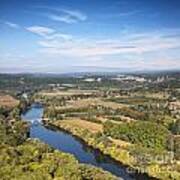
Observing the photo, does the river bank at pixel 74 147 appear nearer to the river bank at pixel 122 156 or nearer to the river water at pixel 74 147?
the river water at pixel 74 147

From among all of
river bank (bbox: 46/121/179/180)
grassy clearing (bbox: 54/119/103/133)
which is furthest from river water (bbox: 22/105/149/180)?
Answer: grassy clearing (bbox: 54/119/103/133)

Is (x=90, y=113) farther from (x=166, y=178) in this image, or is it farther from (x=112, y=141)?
(x=166, y=178)

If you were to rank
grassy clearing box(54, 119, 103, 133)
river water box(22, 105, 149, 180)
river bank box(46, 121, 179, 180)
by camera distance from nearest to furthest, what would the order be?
river bank box(46, 121, 179, 180)
river water box(22, 105, 149, 180)
grassy clearing box(54, 119, 103, 133)

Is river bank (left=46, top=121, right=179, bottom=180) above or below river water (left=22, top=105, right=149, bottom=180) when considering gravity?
above

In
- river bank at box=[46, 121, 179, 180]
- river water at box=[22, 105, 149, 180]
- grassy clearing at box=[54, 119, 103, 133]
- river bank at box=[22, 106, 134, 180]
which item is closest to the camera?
river bank at box=[46, 121, 179, 180]

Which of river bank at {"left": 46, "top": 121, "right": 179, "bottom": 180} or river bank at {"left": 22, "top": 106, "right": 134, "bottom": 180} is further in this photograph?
river bank at {"left": 22, "top": 106, "right": 134, "bottom": 180}

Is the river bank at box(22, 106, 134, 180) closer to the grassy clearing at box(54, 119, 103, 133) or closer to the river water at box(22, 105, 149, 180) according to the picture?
the river water at box(22, 105, 149, 180)

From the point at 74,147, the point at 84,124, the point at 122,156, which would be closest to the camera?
the point at 122,156

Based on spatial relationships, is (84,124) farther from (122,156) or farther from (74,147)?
(122,156)

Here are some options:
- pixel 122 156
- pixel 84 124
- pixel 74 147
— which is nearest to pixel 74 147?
pixel 74 147

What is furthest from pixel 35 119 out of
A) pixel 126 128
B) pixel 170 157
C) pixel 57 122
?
pixel 170 157
